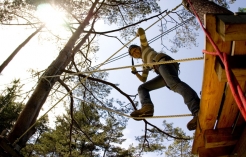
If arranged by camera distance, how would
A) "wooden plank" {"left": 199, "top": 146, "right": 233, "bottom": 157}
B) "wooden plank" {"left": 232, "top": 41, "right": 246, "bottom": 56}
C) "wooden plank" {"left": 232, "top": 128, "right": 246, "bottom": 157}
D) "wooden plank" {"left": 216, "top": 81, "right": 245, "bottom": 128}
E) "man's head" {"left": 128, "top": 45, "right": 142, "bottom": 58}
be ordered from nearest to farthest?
"wooden plank" {"left": 232, "top": 41, "right": 246, "bottom": 56} < "wooden plank" {"left": 216, "top": 81, "right": 245, "bottom": 128} < "wooden plank" {"left": 232, "top": 128, "right": 246, "bottom": 157} < "wooden plank" {"left": 199, "top": 146, "right": 233, "bottom": 157} < "man's head" {"left": 128, "top": 45, "right": 142, "bottom": 58}

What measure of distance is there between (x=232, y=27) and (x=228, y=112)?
2.66 ft

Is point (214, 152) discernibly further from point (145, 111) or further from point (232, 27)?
point (232, 27)

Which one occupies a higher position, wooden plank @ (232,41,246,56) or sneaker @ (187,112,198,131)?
wooden plank @ (232,41,246,56)

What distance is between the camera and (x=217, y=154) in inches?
85.0

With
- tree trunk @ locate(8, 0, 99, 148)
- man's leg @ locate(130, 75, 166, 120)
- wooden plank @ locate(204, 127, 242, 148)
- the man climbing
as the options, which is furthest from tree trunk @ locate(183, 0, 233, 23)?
tree trunk @ locate(8, 0, 99, 148)

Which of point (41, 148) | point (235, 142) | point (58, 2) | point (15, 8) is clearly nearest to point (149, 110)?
point (235, 142)

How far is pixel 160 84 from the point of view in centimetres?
264

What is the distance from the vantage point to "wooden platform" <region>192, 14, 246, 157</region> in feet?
3.80

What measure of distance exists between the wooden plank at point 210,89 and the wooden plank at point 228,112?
0.04 metres

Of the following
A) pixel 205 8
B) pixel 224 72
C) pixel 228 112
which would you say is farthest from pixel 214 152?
pixel 205 8

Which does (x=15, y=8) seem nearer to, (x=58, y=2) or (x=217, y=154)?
(x=58, y=2)

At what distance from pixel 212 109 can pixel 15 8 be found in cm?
640

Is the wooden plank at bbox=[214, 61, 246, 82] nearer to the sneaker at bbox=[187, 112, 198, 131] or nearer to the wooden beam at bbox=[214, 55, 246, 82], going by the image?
the wooden beam at bbox=[214, 55, 246, 82]

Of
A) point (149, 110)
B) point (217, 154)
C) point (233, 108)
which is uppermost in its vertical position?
point (149, 110)
